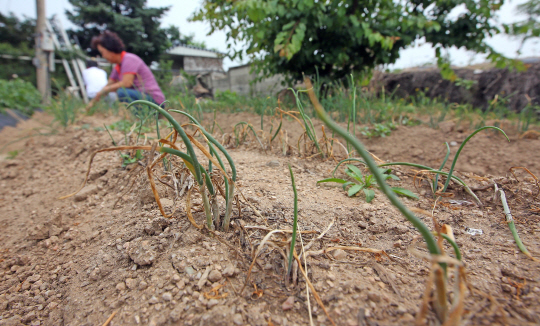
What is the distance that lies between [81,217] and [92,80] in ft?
16.5

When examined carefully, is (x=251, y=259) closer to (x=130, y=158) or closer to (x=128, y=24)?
(x=130, y=158)

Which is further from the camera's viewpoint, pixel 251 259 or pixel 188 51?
pixel 188 51

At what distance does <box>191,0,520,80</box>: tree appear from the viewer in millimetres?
2750

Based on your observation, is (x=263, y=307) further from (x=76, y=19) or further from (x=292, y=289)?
(x=76, y=19)

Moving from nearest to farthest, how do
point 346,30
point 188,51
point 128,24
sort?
point 346,30
point 128,24
point 188,51

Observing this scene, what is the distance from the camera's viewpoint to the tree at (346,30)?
2.75 meters

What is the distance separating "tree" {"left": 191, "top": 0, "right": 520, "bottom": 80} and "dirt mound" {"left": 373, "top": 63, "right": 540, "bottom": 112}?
2.66 ft

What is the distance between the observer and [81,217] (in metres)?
1.12

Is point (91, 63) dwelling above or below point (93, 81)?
above

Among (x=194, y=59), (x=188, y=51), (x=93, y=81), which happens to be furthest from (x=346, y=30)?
(x=188, y=51)

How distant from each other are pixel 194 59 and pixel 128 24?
323 cm

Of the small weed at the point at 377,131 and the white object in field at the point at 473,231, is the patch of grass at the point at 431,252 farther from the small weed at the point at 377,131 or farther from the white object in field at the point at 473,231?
the small weed at the point at 377,131

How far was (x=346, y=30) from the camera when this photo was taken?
3025mm

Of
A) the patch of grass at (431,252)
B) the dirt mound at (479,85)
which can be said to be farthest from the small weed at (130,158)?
the dirt mound at (479,85)
